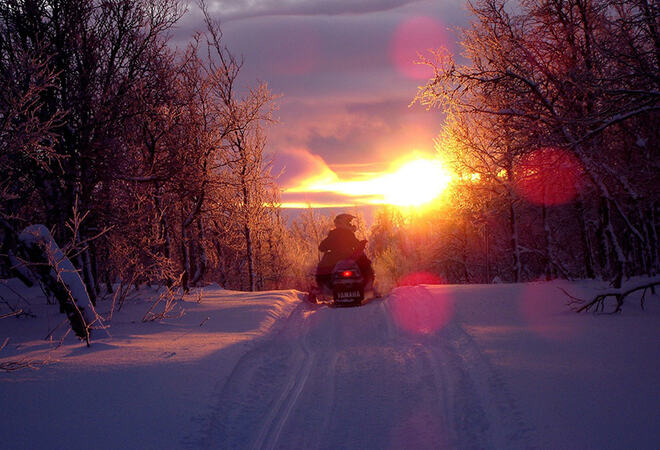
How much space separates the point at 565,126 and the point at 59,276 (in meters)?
9.41

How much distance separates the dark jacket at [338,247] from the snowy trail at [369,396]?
6872 millimetres

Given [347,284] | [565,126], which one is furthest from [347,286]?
[565,126]

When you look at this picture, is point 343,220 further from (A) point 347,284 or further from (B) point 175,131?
(B) point 175,131

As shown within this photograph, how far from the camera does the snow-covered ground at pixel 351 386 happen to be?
14.4ft

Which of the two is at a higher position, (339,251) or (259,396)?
(339,251)

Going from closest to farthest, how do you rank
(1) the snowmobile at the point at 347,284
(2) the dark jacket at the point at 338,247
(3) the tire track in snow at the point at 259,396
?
(3) the tire track in snow at the point at 259,396
(1) the snowmobile at the point at 347,284
(2) the dark jacket at the point at 338,247

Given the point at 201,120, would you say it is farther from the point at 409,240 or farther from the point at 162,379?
the point at 409,240

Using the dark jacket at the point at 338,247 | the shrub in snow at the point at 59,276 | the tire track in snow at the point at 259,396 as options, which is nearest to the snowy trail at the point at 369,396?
the tire track in snow at the point at 259,396

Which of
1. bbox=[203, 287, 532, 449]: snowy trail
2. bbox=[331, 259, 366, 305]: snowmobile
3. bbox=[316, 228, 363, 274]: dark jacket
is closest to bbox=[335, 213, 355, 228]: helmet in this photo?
bbox=[316, 228, 363, 274]: dark jacket

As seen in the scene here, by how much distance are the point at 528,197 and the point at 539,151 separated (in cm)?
958

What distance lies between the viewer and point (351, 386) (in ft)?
20.2

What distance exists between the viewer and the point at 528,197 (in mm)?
18359

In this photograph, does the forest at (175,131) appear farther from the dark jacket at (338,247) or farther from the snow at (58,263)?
the dark jacket at (338,247)

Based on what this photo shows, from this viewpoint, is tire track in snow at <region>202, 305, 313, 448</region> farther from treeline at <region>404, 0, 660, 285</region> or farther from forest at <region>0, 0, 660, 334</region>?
treeline at <region>404, 0, 660, 285</region>
